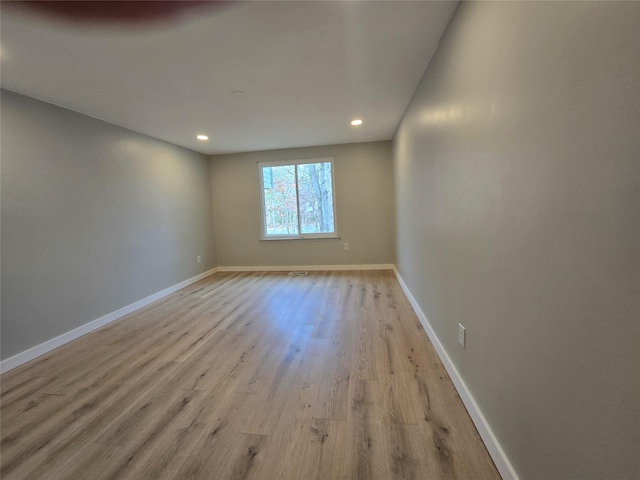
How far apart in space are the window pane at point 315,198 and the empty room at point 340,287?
1.10 metres

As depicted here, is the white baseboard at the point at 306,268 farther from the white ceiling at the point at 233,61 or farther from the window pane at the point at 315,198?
the white ceiling at the point at 233,61

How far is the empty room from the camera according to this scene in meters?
0.69

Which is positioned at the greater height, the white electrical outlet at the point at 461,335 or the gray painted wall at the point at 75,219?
the gray painted wall at the point at 75,219

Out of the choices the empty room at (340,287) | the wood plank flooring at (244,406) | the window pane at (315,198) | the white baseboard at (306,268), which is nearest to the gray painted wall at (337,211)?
the white baseboard at (306,268)

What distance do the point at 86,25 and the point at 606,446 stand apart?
8.82ft

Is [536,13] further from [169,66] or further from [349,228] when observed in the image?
[349,228]

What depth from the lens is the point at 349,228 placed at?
487cm

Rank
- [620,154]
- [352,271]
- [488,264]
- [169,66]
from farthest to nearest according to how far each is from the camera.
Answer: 1. [352,271]
2. [169,66]
3. [488,264]
4. [620,154]

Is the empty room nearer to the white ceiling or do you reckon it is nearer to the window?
the white ceiling

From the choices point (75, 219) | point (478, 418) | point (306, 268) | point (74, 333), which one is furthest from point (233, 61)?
point (306, 268)

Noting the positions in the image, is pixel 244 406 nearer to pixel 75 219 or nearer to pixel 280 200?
pixel 75 219

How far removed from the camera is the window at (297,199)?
4906 mm

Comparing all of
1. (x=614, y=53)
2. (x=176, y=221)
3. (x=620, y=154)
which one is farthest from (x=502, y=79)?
(x=176, y=221)

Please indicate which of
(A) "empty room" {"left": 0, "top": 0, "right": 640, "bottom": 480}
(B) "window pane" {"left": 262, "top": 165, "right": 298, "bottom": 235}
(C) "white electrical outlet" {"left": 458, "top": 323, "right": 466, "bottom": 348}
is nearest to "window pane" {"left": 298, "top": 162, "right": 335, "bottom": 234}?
(B) "window pane" {"left": 262, "top": 165, "right": 298, "bottom": 235}
